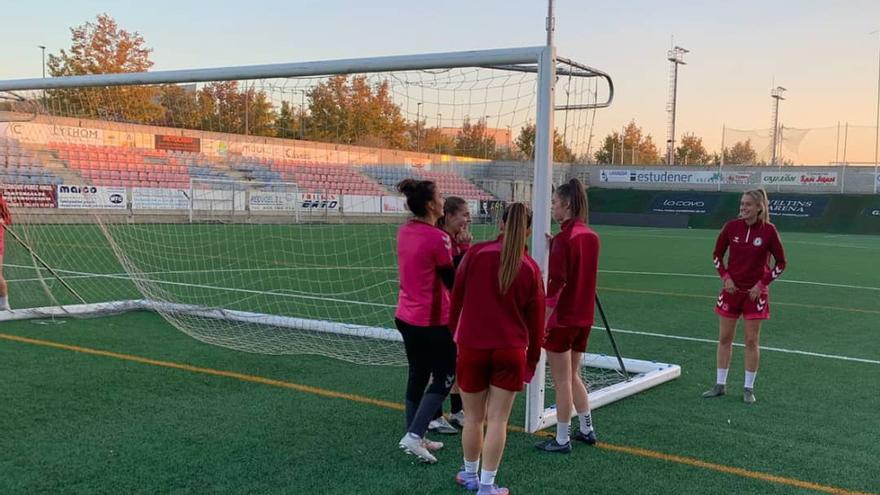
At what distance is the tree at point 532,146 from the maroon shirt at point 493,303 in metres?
2.39

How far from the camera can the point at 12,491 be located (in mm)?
4129

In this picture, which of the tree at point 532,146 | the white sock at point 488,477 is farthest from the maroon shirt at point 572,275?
the tree at point 532,146

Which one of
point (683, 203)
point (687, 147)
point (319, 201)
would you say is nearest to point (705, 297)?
point (319, 201)

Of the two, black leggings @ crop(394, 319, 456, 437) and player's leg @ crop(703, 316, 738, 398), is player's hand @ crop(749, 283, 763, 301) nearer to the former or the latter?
player's leg @ crop(703, 316, 738, 398)

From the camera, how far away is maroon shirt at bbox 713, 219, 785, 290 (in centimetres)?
621

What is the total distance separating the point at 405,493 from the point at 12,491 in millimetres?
2166

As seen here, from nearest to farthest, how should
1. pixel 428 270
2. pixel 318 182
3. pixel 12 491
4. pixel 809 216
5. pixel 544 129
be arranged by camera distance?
pixel 12 491, pixel 428 270, pixel 544 129, pixel 318 182, pixel 809 216

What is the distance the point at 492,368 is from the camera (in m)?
4.05

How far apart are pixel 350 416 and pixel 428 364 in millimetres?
1112

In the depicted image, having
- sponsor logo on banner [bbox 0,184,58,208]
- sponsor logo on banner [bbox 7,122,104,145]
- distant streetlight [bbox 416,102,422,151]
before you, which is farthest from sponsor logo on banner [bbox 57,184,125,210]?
distant streetlight [bbox 416,102,422,151]

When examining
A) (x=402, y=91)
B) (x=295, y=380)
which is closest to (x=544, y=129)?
(x=402, y=91)

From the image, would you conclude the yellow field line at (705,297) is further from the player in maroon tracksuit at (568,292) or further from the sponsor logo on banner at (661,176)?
the sponsor logo on banner at (661,176)

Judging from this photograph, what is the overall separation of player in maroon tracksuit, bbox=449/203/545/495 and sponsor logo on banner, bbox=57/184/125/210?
2010cm

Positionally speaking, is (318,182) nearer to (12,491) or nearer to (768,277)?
(768,277)
